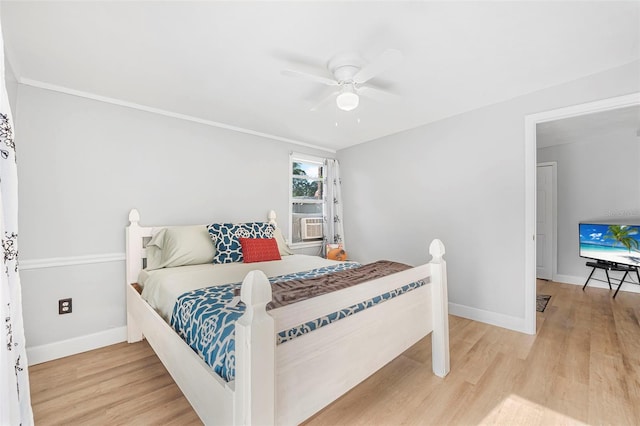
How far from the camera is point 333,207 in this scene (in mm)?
4375

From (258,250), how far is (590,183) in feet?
16.9

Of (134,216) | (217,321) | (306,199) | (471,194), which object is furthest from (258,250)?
(471,194)

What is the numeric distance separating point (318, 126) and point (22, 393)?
3.16 m

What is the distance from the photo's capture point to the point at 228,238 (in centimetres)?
270

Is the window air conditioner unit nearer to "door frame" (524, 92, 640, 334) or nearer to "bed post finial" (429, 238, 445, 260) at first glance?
"bed post finial" (429, 238, 445, 260)

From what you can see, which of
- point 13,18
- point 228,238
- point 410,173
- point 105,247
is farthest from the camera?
point 410,173

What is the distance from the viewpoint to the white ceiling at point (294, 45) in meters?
1.48

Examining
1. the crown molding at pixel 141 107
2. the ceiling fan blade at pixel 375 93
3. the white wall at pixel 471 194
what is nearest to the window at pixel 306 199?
the crown molding at pixel 141 107

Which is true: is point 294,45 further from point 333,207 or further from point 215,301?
point 333,207

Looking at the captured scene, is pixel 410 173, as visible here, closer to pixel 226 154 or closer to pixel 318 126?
pixel 318 126

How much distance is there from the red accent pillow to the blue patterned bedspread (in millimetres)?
724

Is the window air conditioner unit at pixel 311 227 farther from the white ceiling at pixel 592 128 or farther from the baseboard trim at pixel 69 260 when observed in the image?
the white ceiling at pixel 592 128

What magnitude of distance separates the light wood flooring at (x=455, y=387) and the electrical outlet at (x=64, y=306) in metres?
0.39

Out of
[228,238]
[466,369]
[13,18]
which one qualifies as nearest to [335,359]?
[466,369]
